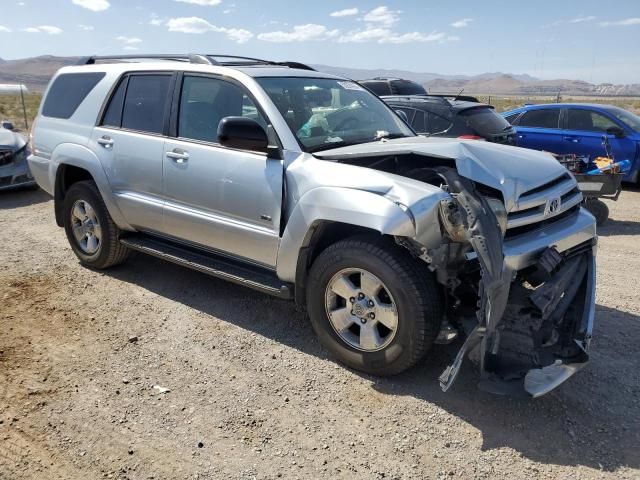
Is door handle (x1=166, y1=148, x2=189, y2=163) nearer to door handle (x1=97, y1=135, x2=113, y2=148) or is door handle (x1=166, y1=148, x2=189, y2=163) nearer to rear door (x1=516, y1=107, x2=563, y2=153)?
door handle (x1=97, y1=135, x2=113, y2=148)

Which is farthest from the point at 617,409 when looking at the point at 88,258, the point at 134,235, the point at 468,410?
the point at 88,258

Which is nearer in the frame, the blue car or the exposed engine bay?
the exposed engine bay

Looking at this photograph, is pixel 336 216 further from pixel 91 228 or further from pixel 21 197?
pixel 21 197

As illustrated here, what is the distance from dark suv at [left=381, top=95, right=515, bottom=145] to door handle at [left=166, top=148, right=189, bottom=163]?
429 centimetres

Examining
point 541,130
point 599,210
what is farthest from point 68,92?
point 541,130

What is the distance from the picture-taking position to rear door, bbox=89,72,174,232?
4.58 m

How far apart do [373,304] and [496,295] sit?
782 millimetres

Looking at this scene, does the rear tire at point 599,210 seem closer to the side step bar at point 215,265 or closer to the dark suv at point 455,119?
the dark suv at point 455,119

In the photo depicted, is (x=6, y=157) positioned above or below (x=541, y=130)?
below

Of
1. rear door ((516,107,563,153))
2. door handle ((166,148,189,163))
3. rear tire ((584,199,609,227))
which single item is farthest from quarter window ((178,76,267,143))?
rear door ((516,107,563,153))

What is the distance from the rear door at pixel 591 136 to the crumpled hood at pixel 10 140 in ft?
31.1

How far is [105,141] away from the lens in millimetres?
4965

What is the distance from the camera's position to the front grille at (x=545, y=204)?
3.37m

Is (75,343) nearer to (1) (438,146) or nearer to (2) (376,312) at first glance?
(2) (376,312)
